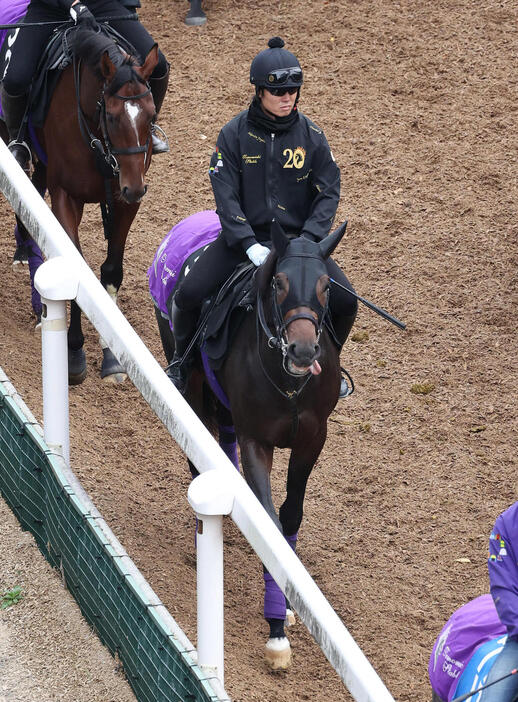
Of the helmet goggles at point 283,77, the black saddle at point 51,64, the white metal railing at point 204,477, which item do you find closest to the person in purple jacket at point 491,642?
the white metal railing at point 204,477

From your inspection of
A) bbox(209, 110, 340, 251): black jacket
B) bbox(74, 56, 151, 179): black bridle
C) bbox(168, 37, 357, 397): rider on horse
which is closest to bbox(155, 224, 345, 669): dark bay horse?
bbox(168, 37, 357, 397): rider on horse

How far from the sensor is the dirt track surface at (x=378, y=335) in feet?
21.0

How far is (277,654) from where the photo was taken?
582cm

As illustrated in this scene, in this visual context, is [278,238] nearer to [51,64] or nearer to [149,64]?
[149,64]

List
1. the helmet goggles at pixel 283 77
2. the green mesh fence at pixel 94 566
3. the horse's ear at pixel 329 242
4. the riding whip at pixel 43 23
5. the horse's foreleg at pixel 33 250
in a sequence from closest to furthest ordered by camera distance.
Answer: the green mesh fence at pixel 94 566
the horse's ear at pixel 329 242
the helmet goggles at pixel 283 77
the riding whip at pixel 43 23
the horse's foreleg at pixel 33 250

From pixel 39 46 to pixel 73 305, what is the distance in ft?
6.13

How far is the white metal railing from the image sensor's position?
3256 millimetres

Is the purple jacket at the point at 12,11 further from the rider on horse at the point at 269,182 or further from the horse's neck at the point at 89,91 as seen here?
the rider on horse at the point at 269,182

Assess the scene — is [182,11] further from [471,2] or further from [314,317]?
[314,317]

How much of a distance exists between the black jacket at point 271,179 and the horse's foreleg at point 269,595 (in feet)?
3.53

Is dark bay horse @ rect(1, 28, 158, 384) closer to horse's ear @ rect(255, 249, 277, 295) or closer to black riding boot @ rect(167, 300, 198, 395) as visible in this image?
black riding boot @ rect(167, 300, 198, 395)

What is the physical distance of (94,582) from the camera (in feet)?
13.6

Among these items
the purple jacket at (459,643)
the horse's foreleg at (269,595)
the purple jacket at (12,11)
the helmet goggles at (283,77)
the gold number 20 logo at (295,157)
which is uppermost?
the helmet goggles at (283,77)

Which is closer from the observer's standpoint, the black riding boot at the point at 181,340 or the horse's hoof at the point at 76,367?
the black riding boot at the point at 181,340
